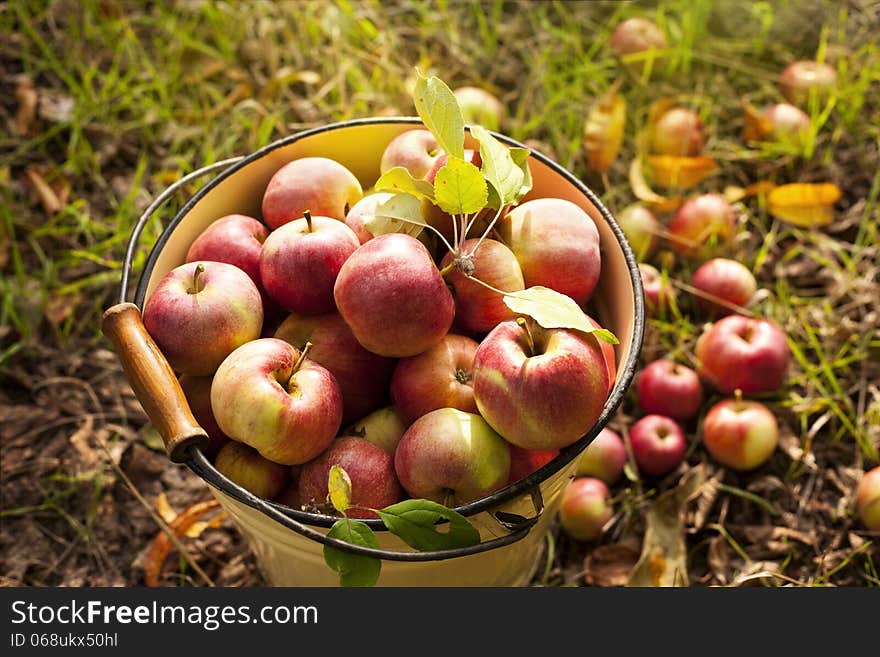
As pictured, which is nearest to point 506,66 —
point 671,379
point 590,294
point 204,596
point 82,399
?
point 671,379

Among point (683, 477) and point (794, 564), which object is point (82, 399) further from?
point (794, 564)

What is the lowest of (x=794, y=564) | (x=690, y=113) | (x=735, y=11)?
(x=794, y=564)

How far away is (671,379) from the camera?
2.07 metres

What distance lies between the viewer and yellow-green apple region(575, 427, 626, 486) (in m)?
1.97

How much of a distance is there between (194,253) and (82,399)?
802 mm

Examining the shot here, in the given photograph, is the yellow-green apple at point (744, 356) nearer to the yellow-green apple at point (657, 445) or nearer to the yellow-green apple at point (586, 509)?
the yellow-green apple at point (657, 445)

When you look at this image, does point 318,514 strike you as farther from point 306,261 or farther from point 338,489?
point 306,261

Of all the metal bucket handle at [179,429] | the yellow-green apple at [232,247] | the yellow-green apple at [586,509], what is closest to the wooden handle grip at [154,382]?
the metal bucket handle at [179,429]

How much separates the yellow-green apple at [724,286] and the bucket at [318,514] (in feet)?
2.20

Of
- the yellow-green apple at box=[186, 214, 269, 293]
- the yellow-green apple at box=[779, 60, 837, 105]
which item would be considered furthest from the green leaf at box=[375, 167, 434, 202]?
the yellow-green apple at box=[779, 60, 837, 105]

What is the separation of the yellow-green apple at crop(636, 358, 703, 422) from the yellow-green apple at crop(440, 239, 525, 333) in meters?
0.74

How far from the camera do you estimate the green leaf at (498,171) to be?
1415 millimetres

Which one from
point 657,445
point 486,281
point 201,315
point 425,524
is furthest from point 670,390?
point 201,315

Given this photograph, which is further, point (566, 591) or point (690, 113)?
point (690, 113)
